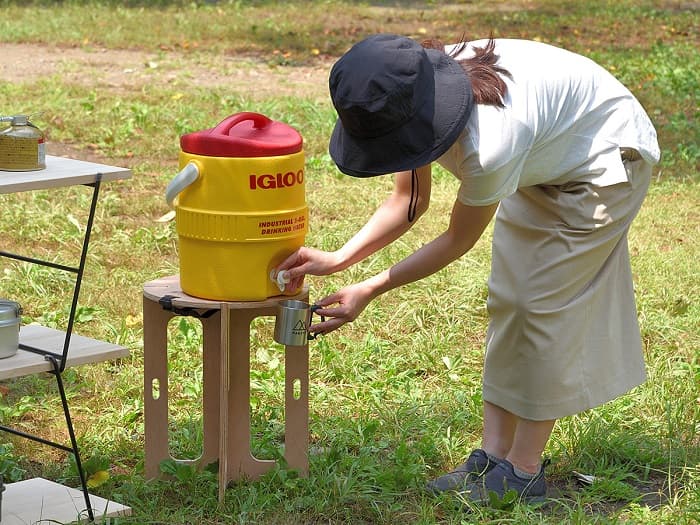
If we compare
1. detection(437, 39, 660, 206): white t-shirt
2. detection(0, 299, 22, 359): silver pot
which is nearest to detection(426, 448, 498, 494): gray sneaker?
detection(437, 39, 660, 206): white t-shirt

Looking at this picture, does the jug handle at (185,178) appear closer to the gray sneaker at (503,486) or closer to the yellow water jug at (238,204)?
the yellow water jug at (238,204)

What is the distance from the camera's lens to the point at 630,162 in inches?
113

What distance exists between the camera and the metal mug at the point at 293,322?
2865 millimetres

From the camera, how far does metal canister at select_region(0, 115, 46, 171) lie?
2627mm

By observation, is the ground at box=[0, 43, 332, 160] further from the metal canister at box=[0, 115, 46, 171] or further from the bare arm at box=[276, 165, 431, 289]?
the metal canister at box=[0, 115, 46, 171]

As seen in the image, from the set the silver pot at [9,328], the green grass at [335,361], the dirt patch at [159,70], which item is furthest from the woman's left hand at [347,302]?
the dirt patch at [159,70]

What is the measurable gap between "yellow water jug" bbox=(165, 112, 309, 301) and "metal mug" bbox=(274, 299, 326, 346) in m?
0.06

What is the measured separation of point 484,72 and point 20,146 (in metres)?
1.13

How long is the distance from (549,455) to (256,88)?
5866 mm

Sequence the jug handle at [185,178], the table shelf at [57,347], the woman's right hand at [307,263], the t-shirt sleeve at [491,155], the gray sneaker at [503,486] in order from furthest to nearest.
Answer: the gray sneaker at [503,486] → the woman's right hand at [307,263] → the jug handle at [185,178] → the table shelf at [57,347] → the t-shirt sleeve at [491,155]

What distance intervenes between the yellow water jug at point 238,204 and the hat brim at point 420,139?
33cm

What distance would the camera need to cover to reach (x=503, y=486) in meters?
2.99

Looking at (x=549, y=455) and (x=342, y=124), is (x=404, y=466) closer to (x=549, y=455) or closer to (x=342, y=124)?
(x=549, y=455)

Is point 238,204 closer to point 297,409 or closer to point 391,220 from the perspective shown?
point 391,220
